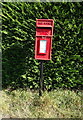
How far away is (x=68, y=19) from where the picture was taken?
3.42 m

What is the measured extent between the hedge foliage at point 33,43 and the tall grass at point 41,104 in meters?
0.29

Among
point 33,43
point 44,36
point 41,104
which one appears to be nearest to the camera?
point 44,36

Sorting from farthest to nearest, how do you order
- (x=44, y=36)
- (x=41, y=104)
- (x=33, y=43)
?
(x=33, y=43)
(x=41, y=104)
(x=44, y=36)

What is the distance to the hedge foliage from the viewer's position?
3.42 m

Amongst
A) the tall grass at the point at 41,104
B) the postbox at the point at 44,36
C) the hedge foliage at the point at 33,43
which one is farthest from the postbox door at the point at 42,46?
the tall grass at the point at 41,104

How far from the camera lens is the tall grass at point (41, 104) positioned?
3.05m

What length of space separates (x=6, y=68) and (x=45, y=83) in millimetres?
1146

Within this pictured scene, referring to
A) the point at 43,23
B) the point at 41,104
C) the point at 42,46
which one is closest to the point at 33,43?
the point at 42,46

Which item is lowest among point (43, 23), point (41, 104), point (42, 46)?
point (41, 104)

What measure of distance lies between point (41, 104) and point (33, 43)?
1484mm

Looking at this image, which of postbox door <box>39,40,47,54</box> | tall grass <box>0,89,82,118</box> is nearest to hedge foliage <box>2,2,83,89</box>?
tall grass <box>0,89,82,118</box>

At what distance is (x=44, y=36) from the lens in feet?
10.1

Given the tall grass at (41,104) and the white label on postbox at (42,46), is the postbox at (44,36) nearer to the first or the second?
the white label on postbox at (42,46)

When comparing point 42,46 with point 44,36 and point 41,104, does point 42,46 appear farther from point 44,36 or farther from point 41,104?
point 41,104
